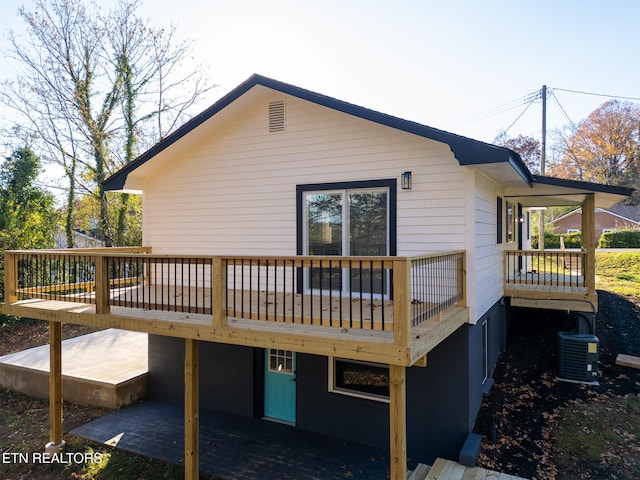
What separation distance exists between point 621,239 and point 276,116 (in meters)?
27.5

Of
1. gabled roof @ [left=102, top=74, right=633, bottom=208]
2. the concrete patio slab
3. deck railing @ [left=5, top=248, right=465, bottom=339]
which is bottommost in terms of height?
the concrete patio slab

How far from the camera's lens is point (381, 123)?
6.14 meters

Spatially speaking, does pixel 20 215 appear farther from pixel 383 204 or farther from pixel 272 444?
pixel 383 204

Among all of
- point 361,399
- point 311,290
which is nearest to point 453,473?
point 361,399

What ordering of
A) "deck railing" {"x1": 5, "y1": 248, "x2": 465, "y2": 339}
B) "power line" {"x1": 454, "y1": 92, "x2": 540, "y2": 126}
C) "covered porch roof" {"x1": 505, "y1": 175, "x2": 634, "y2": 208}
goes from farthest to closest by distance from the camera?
"power line" {"x1": 454, "y1": 92, "x2": 540, "y2": 126} < "covered porch roof" {"x1": 505, "y1": 175, "x2": 634, "y2": 208} < "deck railing" {"x1": 5, "y1": 248, "x2": 465, "y2": 339}

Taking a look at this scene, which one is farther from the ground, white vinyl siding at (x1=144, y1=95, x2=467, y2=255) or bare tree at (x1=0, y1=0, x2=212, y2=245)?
bare tree at (x1=0, y1=0, x2=212, y2=245)

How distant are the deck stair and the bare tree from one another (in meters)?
17.0

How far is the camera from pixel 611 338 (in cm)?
982

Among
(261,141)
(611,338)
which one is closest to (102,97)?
(261,141)

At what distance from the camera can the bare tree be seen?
16438 millimetres

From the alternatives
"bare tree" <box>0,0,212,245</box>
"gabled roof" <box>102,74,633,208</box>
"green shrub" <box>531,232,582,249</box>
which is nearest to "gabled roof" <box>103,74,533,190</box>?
"gabled roof" <box>102,74,633,208</box>

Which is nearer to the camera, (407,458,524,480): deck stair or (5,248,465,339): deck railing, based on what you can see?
(5,248,465,339): deck railing

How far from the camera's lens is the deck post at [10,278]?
22.3 feet

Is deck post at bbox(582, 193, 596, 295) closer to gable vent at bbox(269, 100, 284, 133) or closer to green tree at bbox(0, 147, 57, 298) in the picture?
gable vent at bbox(269, 100, 284, 133)
